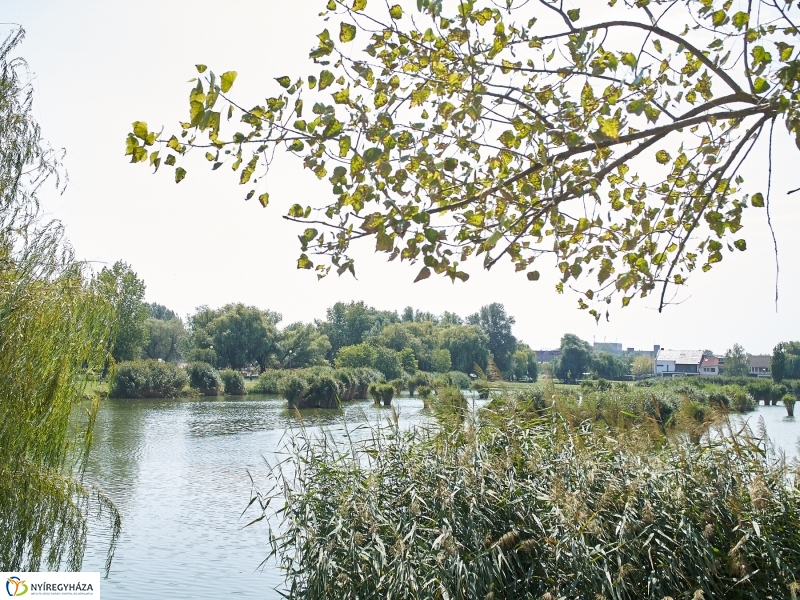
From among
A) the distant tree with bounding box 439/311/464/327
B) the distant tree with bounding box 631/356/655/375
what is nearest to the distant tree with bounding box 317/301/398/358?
the distant tree with bounding box 439/311/464/327

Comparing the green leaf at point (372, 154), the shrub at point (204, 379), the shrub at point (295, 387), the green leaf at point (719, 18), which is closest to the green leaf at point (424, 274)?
the green leaf at point (372, 154)

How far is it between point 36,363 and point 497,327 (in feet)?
215

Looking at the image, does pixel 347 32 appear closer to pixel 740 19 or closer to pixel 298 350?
pixel 740 19

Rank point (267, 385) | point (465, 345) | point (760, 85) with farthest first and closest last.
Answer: point (465, 345) < point (267, 385) < point (760, 85)

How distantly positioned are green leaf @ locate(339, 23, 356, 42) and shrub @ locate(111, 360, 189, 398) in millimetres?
33772

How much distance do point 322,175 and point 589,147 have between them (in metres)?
1.47

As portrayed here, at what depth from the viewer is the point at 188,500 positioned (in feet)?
39.9

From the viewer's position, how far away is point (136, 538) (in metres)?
9.76

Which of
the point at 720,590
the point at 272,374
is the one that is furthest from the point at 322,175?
the point at 272,374

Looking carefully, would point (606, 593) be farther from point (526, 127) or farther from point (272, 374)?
point (272, 374)

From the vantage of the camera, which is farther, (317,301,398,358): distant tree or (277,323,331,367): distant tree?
(317,301,398,358): distant tree

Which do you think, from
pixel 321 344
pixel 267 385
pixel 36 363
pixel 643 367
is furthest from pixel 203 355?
pixel 36 363

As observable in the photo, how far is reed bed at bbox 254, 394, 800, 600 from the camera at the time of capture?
4.00 m

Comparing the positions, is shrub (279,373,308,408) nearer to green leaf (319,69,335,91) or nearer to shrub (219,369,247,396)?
shrub (219,369,247,396)
